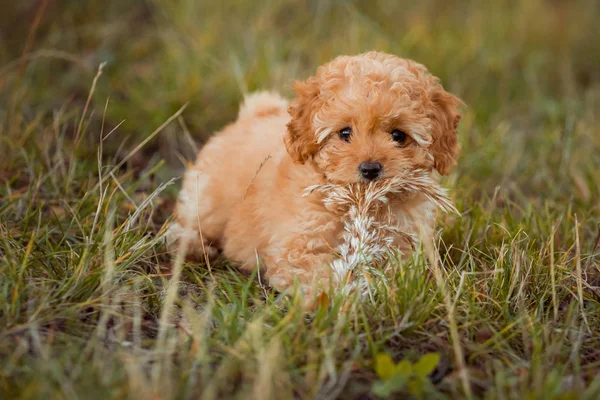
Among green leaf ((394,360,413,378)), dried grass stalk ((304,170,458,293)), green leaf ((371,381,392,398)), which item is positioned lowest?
green leaf ((371,381,392,398))

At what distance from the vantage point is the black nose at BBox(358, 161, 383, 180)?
2.92 m

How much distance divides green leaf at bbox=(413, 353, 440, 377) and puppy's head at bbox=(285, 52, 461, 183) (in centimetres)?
90

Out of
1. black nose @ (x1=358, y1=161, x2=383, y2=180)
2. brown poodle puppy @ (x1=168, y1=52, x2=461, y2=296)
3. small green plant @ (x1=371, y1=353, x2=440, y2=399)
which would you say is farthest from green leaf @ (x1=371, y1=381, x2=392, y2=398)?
black nose @ (x1=358, y1=161, x2=383, y2=180)

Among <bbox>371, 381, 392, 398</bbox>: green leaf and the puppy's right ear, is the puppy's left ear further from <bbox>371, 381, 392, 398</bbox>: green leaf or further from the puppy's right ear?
→ <bbox>371, 381, 392, 398</bbox>: green leaf

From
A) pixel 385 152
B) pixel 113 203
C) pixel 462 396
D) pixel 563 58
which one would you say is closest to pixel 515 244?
pixel 385 152

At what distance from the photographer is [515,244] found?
3.25 metres

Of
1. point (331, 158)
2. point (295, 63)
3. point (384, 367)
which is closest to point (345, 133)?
point (331, 158)

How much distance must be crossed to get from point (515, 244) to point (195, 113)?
2.93m

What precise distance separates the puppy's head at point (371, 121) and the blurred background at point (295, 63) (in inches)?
48.5

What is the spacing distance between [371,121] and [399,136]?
0.20 metres

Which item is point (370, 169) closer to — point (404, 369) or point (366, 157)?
point (366, 157)

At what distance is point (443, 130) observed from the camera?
3.25 m

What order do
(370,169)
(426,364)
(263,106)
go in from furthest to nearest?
1. (263,106)
2. (370,169)
3. (426,364)

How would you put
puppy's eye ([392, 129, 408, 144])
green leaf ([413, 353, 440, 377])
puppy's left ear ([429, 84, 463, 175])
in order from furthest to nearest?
puppy's left ear ([429, 84, 463, 175]) < puppy's eye ([392, 129, 408, 144]) < green leaf ([413, 353, 440, 377])
